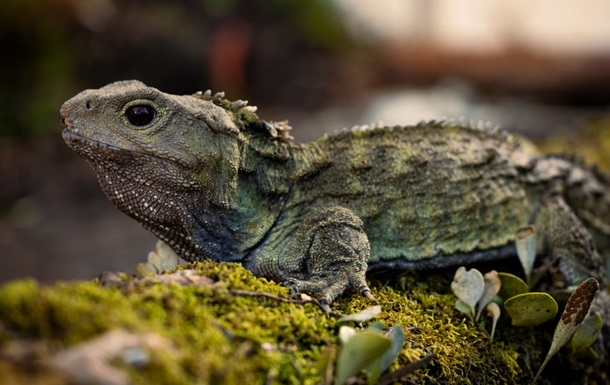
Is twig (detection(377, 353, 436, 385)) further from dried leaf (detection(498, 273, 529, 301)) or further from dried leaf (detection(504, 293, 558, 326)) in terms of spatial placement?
dried leaf (detection(498, 273, 529, 301))

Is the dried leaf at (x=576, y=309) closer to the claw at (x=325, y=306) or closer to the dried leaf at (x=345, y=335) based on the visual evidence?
the claw at (x=325, y=306)

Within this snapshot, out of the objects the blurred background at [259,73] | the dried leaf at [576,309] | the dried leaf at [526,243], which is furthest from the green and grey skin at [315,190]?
the blurred background at [259,73]

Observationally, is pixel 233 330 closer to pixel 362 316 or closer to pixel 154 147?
pixel 362 316

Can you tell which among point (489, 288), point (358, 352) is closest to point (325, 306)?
point (358, 352)

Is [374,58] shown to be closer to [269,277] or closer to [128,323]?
[269,277]

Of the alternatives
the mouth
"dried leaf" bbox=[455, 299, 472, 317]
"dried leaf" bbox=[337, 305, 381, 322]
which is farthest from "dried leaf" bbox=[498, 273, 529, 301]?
the mouth
